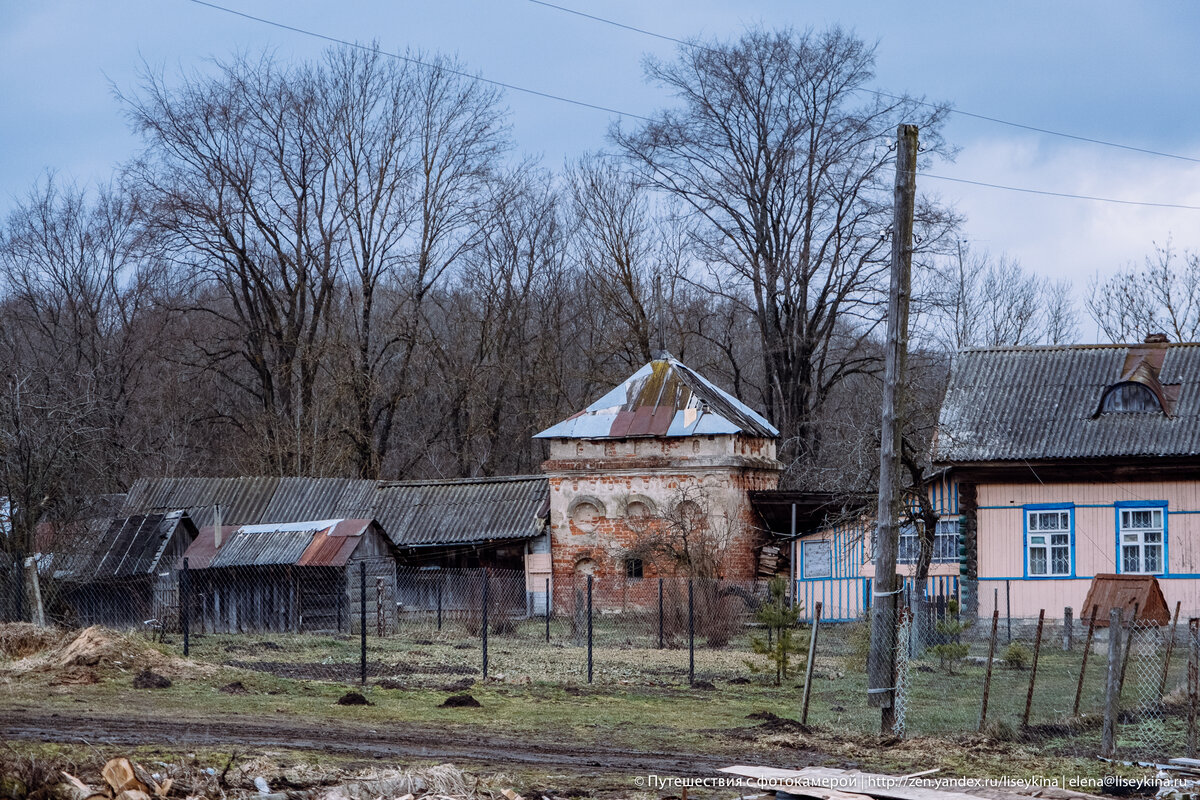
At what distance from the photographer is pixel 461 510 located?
3622 centimetres

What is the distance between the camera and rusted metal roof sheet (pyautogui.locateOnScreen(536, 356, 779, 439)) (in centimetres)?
3409

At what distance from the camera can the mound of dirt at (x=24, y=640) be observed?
18.2 m

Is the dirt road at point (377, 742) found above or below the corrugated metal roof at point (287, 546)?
below

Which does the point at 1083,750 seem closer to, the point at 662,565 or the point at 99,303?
the point at 662,565

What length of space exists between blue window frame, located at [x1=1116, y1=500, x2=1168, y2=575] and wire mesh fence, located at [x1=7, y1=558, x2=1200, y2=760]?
1819 millimetres

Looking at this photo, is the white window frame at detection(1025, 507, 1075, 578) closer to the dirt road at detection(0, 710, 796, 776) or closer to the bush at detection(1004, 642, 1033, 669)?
the bush at detection(1004, 642, 1033, 669)

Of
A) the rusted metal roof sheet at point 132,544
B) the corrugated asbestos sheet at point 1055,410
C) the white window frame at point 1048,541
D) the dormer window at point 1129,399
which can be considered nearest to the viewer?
the corrugated asbestos sheet at point 1055,410

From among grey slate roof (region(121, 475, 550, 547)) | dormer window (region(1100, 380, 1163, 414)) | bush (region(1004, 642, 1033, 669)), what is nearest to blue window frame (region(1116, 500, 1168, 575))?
dormer window (region(1100, 380, 1163, 414))

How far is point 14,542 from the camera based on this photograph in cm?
2388

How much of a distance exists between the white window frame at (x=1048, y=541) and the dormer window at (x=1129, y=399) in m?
2.49

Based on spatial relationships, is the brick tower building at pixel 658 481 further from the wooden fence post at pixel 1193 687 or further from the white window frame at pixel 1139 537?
the wooden fence post at pixel 1193 687

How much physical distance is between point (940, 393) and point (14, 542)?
28925 millimetres

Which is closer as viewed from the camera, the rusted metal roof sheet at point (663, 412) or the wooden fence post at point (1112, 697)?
the wooden fence post at point (1112, 697)

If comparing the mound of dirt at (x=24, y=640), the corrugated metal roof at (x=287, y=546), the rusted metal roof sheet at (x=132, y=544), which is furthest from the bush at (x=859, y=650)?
the rusted metal roof sheet at (x=132, y=544)
